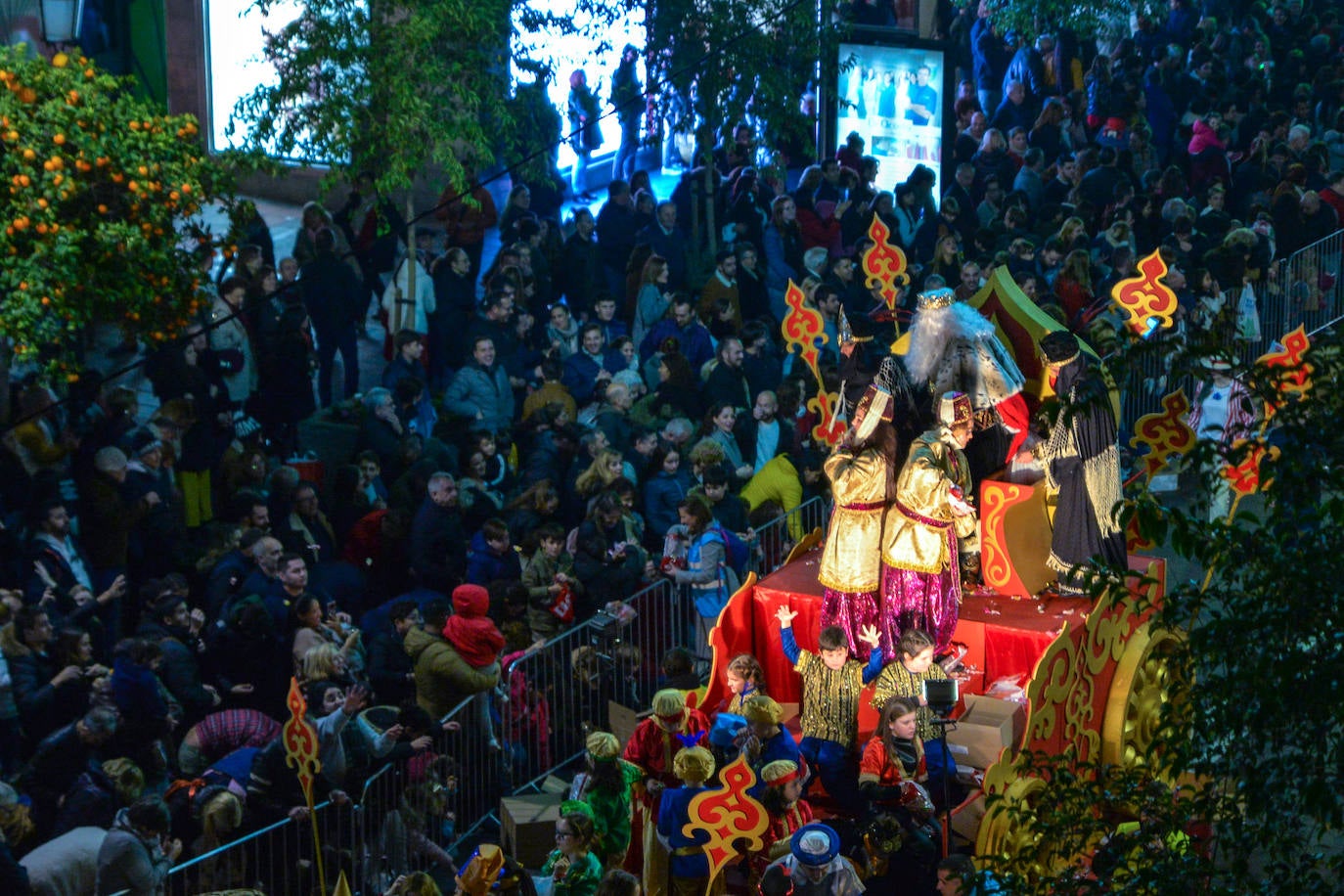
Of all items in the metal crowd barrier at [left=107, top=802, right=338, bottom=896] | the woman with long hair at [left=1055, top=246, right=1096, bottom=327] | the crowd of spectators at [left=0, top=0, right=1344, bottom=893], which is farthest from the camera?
the woman with long hair at [left=1055, top=246, right=1096, bottom=327]

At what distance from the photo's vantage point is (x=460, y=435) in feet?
46.9

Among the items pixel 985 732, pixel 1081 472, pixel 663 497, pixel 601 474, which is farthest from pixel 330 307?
pixel 985 732

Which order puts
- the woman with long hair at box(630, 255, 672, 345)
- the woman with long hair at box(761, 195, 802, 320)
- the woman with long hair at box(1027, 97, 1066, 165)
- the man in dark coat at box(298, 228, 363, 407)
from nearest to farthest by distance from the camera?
the man in dark coat at box(298, 228, 363, 407)
the woman with long hair at box(630, 255, 672, 345)
the woman with long hair at box(761, 195, 802, 320)
the woman with long hair at box(1027, 97, 1066, 165)

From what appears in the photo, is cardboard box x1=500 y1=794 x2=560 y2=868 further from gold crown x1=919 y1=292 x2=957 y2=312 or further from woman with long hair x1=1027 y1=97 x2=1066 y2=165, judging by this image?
woman with long hair x1=1027 y1=97 x2=1066 y2=165

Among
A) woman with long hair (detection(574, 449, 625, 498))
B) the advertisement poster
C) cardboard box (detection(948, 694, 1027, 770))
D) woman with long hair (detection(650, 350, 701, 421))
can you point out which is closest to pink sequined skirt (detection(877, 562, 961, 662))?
cardboard box (detection(948, 694, 1027, 770))

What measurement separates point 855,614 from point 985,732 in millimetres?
1128

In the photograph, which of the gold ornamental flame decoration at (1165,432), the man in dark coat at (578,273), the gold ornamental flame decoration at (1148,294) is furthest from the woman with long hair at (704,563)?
the man in dark coat at (578,273)

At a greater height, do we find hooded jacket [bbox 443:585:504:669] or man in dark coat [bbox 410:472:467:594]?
man in dark coat [bbox 410:472:467:594]

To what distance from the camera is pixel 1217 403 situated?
1534cm

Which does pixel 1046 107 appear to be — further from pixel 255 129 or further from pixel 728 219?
pixel 255 129

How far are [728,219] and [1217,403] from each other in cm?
603

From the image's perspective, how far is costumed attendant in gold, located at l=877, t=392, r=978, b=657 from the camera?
35.9ft

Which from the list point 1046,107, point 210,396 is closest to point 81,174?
point 210,396

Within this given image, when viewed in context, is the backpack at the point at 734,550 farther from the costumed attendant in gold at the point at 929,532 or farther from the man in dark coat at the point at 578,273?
the man in dark coat at the point at 578,273
